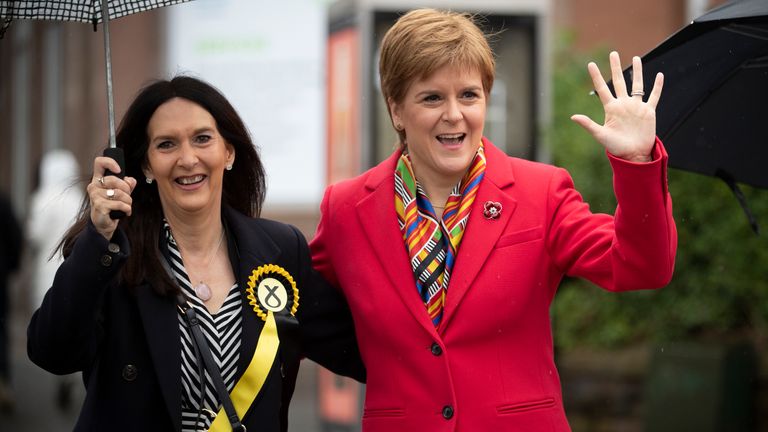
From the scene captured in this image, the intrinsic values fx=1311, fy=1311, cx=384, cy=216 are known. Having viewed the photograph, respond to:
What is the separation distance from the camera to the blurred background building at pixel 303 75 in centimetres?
844

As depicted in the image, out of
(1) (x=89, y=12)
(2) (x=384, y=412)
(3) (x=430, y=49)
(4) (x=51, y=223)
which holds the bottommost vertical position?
(4) (x=51, y=223)

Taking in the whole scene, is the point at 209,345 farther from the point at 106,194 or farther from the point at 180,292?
the point at 106,194

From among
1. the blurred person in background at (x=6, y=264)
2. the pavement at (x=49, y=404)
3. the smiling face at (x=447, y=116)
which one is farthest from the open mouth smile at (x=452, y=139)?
the blurred person in background at (x=6, y=264)

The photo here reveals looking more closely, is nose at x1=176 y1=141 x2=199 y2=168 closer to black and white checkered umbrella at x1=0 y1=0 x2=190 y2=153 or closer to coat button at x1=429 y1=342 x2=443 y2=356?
black and white checkered umbrella at x1=0 y1=0 x2=190 y2=153

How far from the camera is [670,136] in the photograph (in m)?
4.28

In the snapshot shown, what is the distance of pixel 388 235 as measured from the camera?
3.83m

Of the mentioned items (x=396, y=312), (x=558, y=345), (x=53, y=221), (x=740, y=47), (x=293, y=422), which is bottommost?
(x=293, y=422)

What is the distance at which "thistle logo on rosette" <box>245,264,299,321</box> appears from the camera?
3812 millimetres

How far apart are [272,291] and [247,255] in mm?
134

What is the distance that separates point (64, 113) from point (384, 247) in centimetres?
1513

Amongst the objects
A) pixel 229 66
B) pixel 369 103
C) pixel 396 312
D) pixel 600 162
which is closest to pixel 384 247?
pixel 396 312

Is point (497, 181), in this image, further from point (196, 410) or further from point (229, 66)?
point (229, 66)

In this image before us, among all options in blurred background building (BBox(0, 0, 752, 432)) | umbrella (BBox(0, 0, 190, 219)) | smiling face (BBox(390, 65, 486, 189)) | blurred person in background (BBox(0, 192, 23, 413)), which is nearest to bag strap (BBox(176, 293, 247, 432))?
umbrella (BBox(0, 0, 190, 219))

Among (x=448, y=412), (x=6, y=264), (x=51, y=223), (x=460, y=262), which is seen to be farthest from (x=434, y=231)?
(x=6, y=264)
